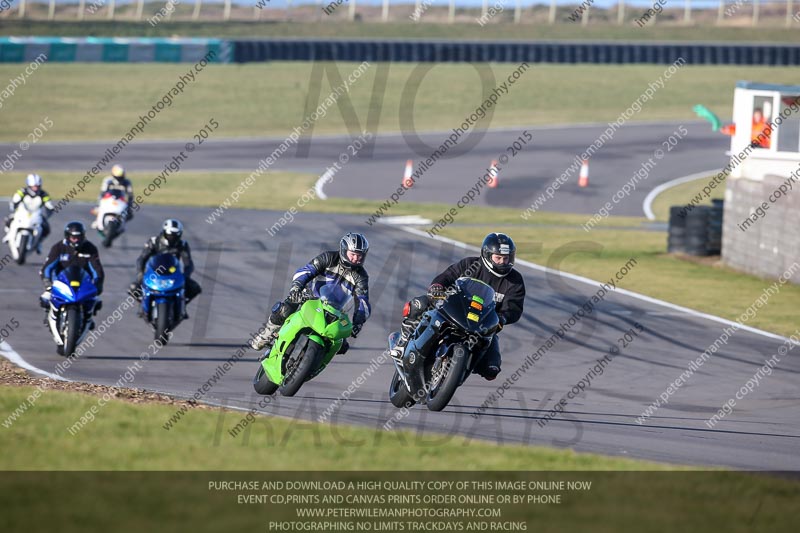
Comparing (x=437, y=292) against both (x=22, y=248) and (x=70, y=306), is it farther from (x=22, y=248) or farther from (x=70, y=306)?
(x=22, y=248)

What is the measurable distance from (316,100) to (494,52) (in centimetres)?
904

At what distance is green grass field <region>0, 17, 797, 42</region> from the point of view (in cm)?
6794

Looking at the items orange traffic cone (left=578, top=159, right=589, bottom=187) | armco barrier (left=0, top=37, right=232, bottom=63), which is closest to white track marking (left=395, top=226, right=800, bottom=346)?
orange traffic cone (left=578, top=159, right=589, bottom=187)

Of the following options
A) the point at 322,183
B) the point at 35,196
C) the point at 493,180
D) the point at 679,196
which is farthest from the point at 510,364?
the point at 322,183

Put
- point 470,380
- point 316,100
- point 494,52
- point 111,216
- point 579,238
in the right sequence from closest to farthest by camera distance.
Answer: point 470,380, point 111,216, point 579,238, point 316,100, point 494,52

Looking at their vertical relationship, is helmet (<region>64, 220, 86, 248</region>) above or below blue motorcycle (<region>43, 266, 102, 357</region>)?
above

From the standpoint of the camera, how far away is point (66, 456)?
8.74 meters

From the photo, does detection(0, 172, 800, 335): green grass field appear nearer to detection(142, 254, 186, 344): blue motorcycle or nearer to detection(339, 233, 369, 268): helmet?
detection(339, 233, 369, 268): helmet

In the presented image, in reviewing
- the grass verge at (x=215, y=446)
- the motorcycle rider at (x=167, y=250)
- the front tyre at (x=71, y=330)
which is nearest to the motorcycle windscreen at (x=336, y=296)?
the grass verge at (x=215, y=446)

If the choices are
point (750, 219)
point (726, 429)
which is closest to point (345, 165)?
point (750, 219)

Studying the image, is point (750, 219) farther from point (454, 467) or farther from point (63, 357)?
point (454, 467)

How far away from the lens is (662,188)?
39.7 metres

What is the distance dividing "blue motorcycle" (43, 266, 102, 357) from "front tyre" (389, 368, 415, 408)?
4894 millimetres

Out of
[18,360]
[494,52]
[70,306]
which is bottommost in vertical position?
[18,360]
